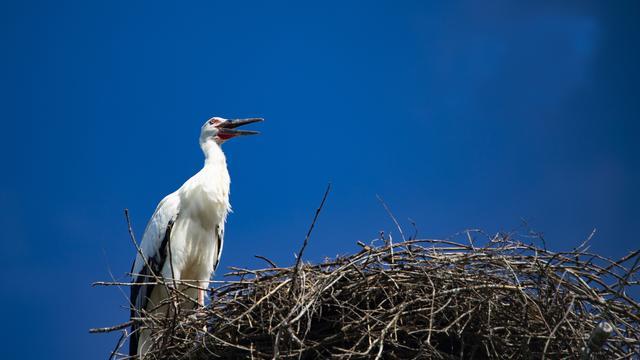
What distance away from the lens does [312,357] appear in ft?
15.3

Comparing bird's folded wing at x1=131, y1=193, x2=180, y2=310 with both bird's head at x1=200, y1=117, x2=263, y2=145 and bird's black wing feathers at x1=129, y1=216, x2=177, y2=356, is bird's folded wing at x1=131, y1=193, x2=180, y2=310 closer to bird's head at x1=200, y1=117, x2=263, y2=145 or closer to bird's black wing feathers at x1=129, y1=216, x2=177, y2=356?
bird's black wing feathers at x1=129, y1=216, x2=177, y2=356

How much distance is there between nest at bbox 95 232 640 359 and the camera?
14.5 feet

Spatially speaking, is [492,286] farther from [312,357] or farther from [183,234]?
[183,234]

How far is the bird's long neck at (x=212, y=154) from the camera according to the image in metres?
7.06

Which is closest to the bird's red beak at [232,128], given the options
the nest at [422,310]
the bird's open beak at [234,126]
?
the bird's open beak at [234,126]

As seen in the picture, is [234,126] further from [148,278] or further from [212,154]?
[148,278]

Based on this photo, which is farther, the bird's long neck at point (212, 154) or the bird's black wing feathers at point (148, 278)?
the bird's long neck at point (212, 154)

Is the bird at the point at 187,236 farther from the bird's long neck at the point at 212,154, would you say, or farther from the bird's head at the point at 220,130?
the bird's head at the point at 220,130

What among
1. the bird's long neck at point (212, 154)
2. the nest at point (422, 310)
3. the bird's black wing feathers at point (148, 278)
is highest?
the bird's long neck at point (212, 154)

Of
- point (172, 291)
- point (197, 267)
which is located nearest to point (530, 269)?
point (172, 291)

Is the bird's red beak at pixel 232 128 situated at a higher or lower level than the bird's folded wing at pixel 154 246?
higher

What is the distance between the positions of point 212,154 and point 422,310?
10.1 feet

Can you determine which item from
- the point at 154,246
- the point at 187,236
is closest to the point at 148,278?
the point at 154,246

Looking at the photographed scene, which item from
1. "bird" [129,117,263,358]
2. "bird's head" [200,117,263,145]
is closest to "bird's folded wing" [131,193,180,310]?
"bird" [129,117,263,358]
